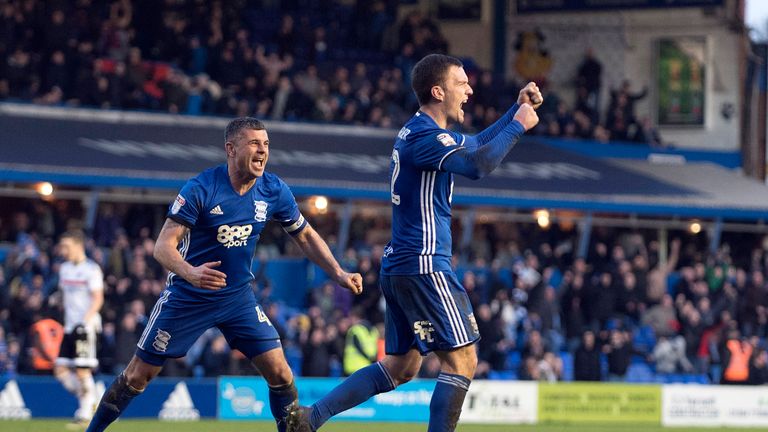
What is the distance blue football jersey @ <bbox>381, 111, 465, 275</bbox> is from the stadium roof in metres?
14.5

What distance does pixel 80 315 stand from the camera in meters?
15.1

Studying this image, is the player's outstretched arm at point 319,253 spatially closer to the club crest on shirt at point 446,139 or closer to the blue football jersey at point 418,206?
the blue football jersey at point 418,206

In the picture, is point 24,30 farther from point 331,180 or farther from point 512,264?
point 512,264

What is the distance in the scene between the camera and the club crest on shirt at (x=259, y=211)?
913cm

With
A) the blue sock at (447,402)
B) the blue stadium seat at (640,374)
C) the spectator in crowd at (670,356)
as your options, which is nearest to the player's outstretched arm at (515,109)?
the blue sock at (447,402)

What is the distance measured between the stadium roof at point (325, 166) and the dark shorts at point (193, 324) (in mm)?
13546

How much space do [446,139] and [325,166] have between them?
17.4 meters

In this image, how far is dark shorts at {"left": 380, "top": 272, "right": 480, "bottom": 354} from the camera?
852 centimetres

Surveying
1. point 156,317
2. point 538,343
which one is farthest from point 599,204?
point 156,317

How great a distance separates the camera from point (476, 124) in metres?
29.8

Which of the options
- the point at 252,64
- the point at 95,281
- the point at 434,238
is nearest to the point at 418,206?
the point at 434,238

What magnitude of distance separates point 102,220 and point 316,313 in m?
3.91

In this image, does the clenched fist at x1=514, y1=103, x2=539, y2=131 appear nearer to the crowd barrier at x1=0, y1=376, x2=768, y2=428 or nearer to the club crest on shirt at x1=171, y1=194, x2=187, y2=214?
the club crest on shirt at x1=171, y1=194, x2=187, y2=214

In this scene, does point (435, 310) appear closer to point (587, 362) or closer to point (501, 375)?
point (501, 375)
